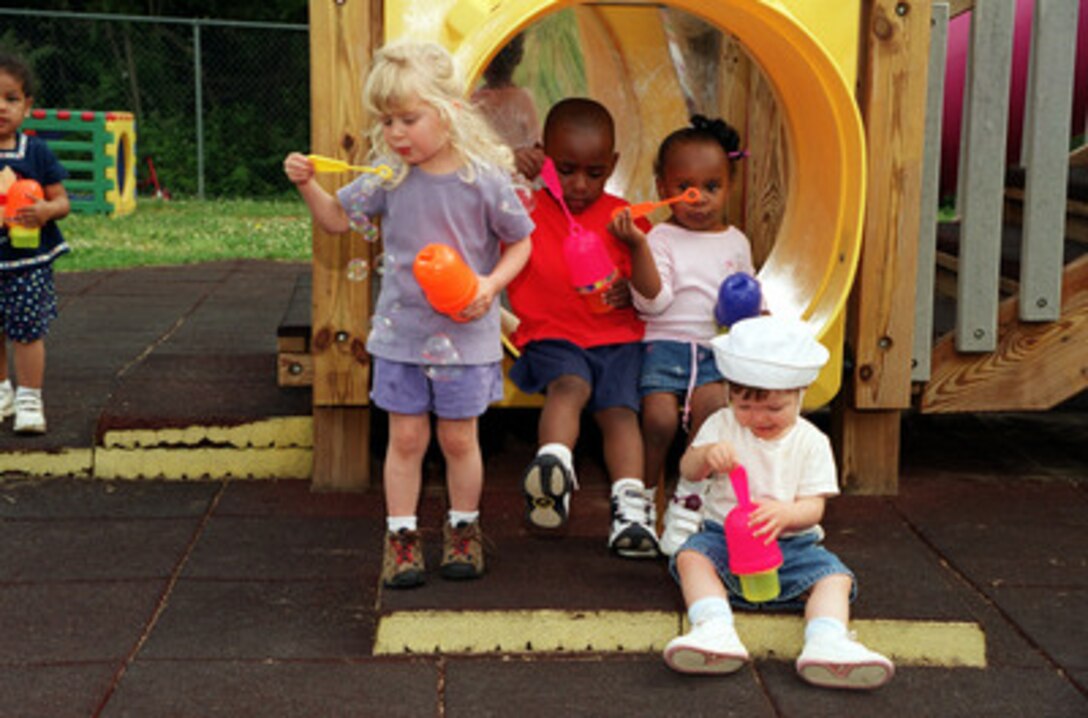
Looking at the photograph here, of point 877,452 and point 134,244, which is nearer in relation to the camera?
point 877,452

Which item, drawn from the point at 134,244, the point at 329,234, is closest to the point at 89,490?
the point at 329,234

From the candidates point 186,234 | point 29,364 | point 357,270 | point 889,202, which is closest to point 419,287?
point 357,270

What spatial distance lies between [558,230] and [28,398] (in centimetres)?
182

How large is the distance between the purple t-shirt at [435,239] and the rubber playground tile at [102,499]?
1.03 meters

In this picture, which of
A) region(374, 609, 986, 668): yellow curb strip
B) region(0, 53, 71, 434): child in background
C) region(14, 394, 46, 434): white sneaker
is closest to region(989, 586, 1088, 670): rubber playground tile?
region(374, 609, 986, 668): yellow curb strip

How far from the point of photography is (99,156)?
13.0 metres

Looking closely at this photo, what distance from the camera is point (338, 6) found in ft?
13.4

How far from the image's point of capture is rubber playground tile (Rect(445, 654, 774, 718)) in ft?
9.65

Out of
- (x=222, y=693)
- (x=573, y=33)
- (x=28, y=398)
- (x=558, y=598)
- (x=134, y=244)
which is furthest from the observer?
(x=134, y=244)

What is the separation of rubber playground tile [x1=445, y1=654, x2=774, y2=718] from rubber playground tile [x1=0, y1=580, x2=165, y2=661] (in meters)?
0.76

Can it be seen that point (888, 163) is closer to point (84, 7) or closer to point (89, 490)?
point (89, 490)

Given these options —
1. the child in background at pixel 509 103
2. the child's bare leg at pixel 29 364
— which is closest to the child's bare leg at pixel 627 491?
the child in background at pixel 509 103

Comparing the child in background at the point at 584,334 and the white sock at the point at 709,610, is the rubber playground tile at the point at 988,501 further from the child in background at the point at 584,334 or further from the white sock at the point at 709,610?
the white sock at the point at 709,610

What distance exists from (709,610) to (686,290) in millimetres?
1303
